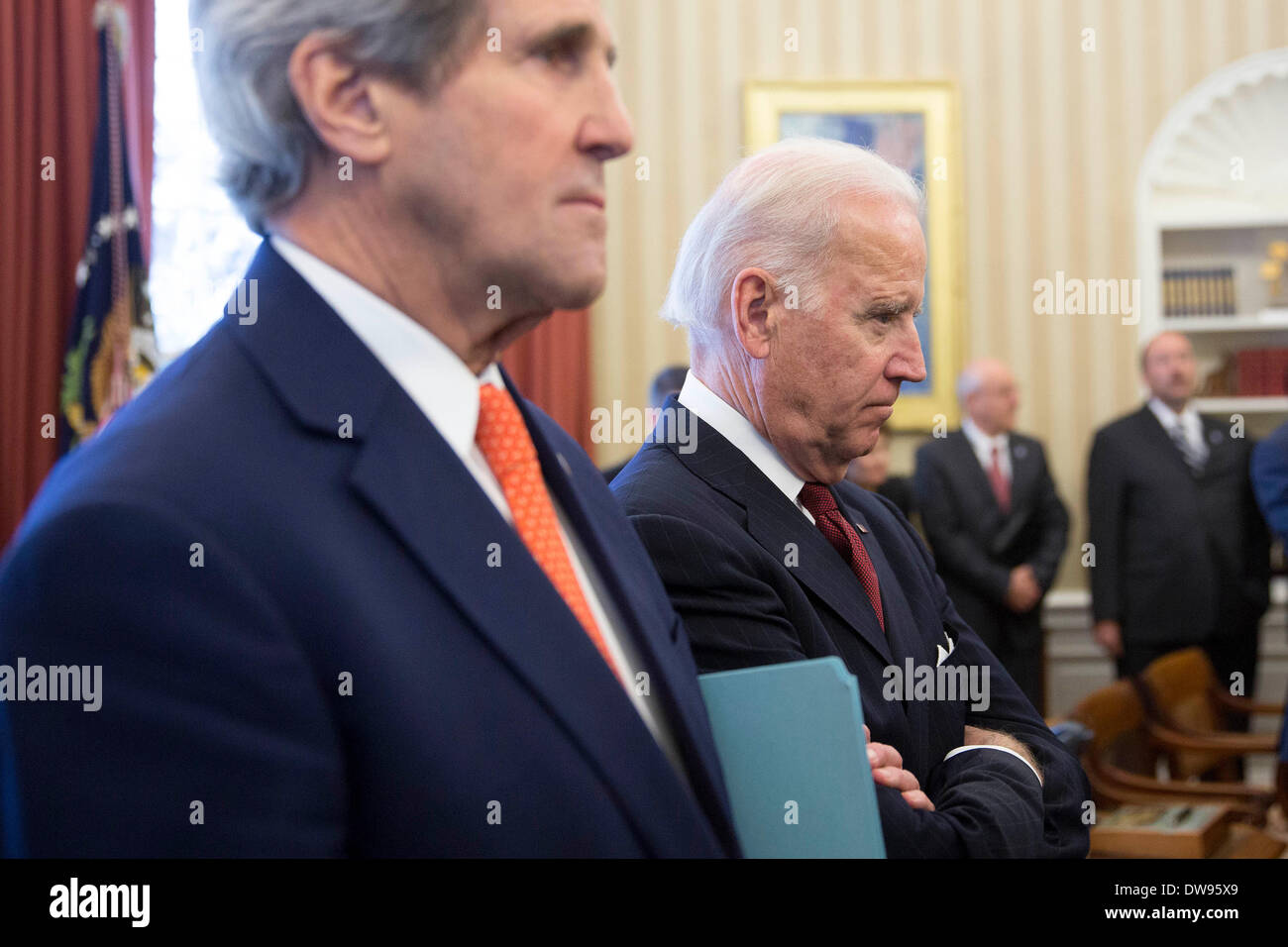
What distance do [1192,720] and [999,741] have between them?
10.0 feet

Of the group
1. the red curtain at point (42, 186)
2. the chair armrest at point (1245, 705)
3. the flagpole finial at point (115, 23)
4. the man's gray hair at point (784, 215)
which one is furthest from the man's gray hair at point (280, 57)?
the flagpole finial at point (115, 23)

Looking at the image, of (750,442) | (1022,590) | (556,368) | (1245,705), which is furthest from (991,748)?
(556,368)

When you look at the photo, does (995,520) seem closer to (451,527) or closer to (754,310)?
(754,310)

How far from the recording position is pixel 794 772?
113 centimetres

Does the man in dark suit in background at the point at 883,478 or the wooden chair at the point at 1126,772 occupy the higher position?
the man in dark suit in background at the point at 883,478

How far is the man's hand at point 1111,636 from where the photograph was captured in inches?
221

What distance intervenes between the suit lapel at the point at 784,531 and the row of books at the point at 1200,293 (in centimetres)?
554

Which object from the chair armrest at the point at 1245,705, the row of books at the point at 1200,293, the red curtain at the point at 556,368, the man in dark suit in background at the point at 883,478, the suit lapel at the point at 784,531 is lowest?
the chair armrest at the point at 1245,705

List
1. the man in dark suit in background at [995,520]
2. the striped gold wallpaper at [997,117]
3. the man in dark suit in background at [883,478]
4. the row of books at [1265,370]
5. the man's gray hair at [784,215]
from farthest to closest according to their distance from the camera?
the striped gold wallpaper at [997,117] < the row of books at [1265,370] < the man in dark suit in background at [995,520] < the man in dark suit in background at [883,478] < the man's gray hair at [784,215]

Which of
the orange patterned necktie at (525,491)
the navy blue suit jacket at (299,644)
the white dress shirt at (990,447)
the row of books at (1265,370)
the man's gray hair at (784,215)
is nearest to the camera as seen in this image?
the navy blue suit jacket at (299,644)

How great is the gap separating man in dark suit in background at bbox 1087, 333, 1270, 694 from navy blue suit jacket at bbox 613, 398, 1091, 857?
4.18 metres

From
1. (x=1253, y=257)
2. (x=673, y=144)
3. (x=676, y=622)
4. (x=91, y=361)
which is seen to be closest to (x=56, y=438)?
(x=91, y=361)

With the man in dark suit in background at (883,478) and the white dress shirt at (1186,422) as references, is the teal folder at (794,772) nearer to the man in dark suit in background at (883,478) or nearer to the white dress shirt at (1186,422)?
the man in dark suit in background at (883,478)

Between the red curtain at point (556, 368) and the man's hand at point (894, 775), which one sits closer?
the man's hand at point (894, 775)
